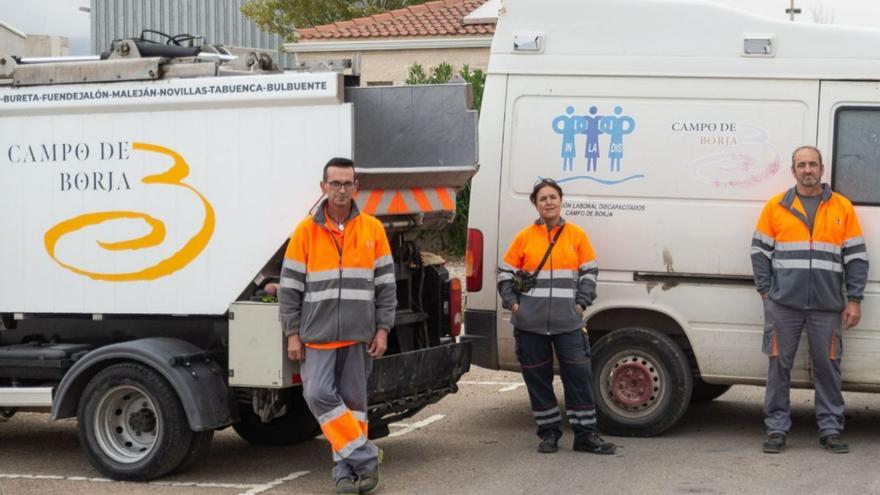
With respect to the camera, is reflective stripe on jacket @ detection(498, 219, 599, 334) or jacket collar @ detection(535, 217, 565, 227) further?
jacket collar @ detection(535, 217, 565, 227)

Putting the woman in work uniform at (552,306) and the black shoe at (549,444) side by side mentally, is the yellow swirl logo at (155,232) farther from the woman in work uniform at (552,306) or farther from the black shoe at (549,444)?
the black shoe at (549,444)

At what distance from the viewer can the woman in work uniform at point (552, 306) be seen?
929 cm

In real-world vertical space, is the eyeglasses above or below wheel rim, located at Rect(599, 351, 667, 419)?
above

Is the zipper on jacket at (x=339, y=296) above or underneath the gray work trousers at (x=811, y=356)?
above

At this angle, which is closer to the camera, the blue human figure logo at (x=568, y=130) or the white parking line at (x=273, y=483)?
the white parking line at (x=273, y=483)

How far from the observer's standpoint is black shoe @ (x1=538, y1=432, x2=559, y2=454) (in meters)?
9.40

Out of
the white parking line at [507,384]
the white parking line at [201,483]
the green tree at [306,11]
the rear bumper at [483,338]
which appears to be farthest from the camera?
the green tree at [306,11]

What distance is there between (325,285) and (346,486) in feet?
3.61

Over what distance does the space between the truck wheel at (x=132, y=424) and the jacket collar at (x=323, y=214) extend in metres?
1.33

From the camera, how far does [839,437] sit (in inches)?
373

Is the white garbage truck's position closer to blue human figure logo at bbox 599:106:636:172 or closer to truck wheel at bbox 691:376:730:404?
blue human figure logo at bbox 599:106:636:172

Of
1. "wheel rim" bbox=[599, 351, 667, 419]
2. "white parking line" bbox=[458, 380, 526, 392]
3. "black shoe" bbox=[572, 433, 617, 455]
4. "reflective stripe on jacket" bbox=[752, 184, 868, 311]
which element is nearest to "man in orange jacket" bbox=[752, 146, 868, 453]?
"reflective stripe on jacket" bbox=[752, 184, 868, 311]

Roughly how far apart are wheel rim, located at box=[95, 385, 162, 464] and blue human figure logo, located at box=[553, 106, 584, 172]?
125 inches

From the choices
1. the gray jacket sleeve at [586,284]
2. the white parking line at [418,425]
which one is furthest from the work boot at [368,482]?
the white parking line at [418,425]
